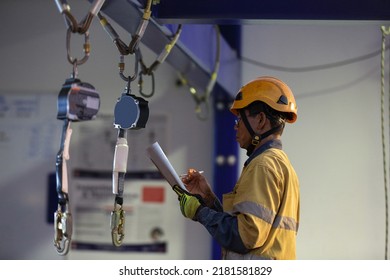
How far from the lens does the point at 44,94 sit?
358 cm

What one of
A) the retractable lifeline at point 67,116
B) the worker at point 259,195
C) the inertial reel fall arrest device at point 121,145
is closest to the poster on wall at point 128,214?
the worker at point 259,195

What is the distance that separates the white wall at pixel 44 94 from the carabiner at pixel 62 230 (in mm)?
2376

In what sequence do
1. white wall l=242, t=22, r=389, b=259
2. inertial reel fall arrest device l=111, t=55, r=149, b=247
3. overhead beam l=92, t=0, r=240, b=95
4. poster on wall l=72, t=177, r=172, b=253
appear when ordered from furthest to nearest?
poster on wall l=72, t=177, r=172, b=253 → white wall l=242, t=22, r=389, b=259 → overhead beam l=92, t=0, r=240, b=95 → inertial reel fall arrest device l=111, t=55, r=149, b=247

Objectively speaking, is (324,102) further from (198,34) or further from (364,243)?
(198,34)

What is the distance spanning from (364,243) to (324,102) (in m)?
0.81

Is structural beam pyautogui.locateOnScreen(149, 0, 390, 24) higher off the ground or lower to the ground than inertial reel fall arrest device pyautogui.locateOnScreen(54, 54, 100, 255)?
higher

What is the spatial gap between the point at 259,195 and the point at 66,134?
2.10 feet

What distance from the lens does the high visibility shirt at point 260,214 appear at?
4.97 feet

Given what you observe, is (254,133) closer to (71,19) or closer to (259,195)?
(259,195)

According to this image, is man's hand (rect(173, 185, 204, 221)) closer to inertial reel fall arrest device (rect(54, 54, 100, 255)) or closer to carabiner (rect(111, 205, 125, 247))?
carabiner (rect(111, 205, 125, 247))

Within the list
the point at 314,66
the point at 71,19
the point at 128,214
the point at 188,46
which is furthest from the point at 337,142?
the point at 71,19

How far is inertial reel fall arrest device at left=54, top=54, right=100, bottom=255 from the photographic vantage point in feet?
3.36

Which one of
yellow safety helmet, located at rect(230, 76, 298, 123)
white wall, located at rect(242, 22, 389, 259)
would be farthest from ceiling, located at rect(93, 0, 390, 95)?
white wall, located at rect(242, 22, 389, 259)

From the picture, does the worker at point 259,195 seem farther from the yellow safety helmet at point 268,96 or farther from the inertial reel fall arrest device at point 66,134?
the inertial reel fall arrest device at point 66,134
